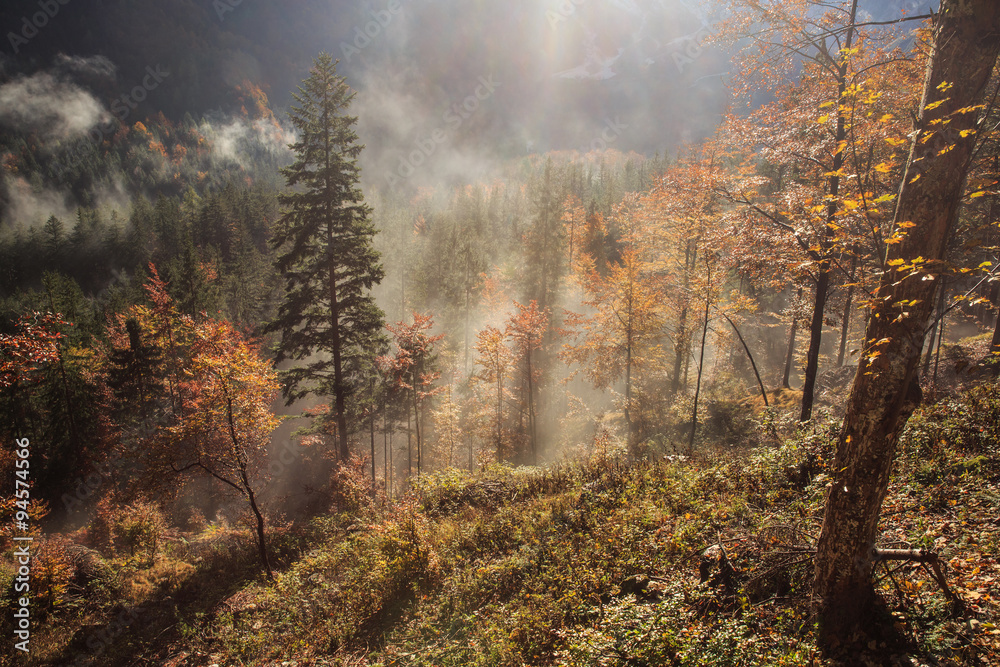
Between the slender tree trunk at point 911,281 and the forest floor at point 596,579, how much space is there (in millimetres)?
849

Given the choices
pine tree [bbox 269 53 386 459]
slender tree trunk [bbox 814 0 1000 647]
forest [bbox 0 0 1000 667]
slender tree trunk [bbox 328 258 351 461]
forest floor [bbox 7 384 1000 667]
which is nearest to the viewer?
slender tree trunk [bbox 814 0 1000 647]

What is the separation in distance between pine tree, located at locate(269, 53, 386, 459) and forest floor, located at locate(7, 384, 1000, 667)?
27.1 feet

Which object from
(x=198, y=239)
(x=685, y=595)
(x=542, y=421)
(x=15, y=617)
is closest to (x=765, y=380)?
(x=542, y=421)

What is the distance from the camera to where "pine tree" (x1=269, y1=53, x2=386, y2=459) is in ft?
54.9

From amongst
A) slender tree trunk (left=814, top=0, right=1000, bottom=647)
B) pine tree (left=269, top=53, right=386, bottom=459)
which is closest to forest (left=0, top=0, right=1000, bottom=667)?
slender tree trunk (left=814, top=0, right=1000, bottom=647)

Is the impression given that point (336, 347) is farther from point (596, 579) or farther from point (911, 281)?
point (911, 281)

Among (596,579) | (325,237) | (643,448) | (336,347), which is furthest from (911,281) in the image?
(325,237)

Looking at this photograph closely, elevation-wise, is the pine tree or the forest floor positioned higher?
the pine tree

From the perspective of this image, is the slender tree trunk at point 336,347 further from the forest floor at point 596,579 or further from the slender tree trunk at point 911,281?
the slender tree trunk at point 911,281

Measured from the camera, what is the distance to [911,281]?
3.44m

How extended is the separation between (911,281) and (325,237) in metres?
18.4

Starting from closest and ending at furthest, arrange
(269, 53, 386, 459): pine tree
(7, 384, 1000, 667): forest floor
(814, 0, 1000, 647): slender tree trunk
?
(814, 0, 1000, 647): slender tree trunk, (7, 384, 1000, 667): forest floor, (269, 53, 386, 459): pine tree

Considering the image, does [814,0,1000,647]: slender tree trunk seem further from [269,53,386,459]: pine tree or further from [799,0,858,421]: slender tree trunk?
[269,53,386,459]: pine tree

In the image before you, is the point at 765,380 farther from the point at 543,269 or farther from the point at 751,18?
the point at 751,18
